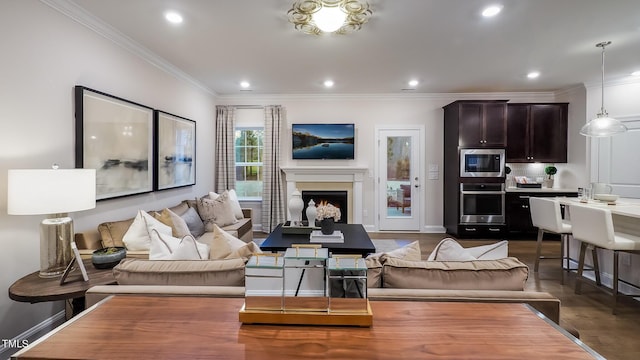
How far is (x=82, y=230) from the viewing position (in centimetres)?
260

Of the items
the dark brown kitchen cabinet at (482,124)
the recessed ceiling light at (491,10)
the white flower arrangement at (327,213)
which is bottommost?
the white flower arrangement at (327,213)

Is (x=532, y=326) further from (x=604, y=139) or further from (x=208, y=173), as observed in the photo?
(x=604, y=139)

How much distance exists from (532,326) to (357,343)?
22.9 inches

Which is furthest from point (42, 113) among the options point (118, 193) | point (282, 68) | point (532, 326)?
point (532, 326)

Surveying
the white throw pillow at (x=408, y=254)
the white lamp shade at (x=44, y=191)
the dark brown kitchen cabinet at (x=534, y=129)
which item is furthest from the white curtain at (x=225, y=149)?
the dark brown kitchen cabinet at (x=534, y=129)

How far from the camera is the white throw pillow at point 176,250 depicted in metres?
1.68

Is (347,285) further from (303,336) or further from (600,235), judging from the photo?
(600,235)

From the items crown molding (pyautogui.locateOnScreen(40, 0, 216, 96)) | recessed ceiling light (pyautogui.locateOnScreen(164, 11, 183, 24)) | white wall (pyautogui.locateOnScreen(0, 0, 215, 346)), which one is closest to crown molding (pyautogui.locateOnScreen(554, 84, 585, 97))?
recessed ceiling light (pyautogui.locateOnScreen(164, 11, 183, 24))

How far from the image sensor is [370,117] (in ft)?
18.7

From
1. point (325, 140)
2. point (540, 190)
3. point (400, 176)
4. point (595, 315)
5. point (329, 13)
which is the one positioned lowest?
point (595, 315)

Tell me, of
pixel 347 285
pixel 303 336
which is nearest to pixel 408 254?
pixel 347 285

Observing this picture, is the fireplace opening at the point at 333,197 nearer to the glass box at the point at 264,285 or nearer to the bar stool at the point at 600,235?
the bar stool at the point at 600,235

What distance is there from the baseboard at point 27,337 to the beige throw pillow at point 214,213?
176cm

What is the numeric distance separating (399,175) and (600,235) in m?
3.21
